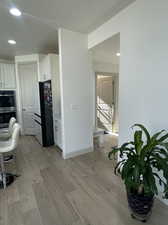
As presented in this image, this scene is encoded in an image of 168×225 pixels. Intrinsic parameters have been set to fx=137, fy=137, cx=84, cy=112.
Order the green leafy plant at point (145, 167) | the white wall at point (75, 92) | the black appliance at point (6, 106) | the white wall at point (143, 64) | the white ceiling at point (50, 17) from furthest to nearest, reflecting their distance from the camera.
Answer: the black appliance at point (6, 106) → the white wall at point (75, 92) → the white ceiling at point (50, 17) → the white wall at point (143, 64) → the green leafy plant at point (145, 167)

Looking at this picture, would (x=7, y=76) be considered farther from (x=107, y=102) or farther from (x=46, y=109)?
(x=107, y=102)

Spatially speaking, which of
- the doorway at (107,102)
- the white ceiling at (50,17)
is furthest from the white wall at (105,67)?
the white ceiling at (50,17)

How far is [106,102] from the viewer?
17.7ft

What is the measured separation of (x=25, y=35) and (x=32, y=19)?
0.76 meters

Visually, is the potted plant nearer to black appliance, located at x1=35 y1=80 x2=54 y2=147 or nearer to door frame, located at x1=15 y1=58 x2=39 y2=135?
black appliance, located at x1=35 y1=80 x2=54 y2=147

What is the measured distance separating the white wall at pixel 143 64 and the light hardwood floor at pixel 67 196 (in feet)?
2.69

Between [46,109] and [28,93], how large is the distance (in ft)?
5.36

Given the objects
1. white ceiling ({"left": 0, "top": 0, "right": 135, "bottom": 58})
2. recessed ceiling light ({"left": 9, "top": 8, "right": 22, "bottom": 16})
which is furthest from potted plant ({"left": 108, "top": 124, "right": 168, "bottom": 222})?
recessed ceiling light ({"left": 9, "top": 8, "right": 22, "bottom": 16})

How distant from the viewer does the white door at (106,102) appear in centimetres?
519

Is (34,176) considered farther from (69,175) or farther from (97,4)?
(97,4)

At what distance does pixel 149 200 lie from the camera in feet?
4.84

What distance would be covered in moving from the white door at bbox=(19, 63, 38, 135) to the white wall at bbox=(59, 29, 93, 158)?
78.5 inches

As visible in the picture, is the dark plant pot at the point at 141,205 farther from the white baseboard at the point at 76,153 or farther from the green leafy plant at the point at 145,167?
the white baseboard at the point at 76,153

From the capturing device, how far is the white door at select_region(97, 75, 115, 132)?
5.19 m
